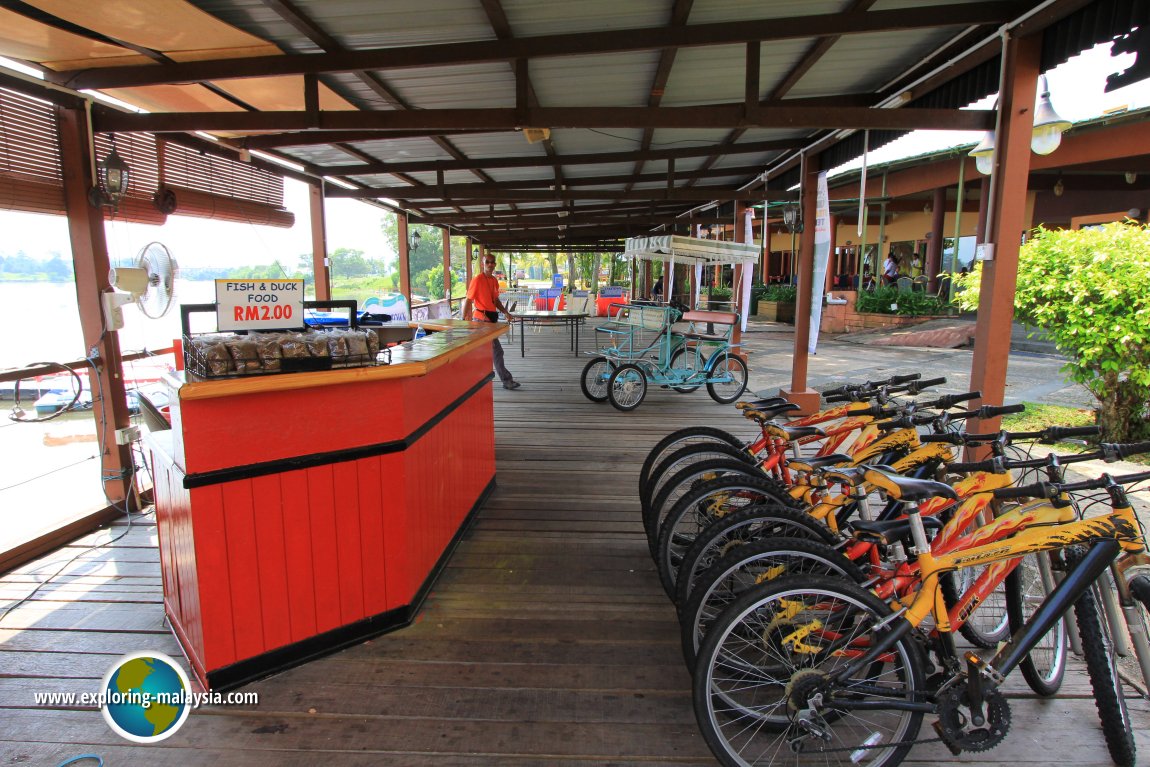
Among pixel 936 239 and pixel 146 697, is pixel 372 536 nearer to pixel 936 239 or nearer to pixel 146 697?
pixel 146 697

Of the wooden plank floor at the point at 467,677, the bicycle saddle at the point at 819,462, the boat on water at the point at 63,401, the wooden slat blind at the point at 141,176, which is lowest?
the wooden plank floor at the point at 467,677

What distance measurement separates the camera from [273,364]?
2.14 metres

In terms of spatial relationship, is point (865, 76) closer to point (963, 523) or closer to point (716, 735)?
point (963, 523)

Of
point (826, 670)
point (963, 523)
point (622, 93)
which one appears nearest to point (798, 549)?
point (826, 670)

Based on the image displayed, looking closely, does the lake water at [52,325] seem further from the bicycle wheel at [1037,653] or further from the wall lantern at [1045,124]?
the wall lantern at [1045,124]

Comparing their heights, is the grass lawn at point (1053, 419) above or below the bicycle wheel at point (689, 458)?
below

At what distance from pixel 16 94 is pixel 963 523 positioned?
14.9ft

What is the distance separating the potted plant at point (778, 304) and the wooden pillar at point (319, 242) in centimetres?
1189

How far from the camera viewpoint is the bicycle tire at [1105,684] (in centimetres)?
178

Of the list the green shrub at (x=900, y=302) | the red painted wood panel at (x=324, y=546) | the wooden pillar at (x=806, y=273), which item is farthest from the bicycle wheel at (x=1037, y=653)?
the green shrub at (x=900, y=302)

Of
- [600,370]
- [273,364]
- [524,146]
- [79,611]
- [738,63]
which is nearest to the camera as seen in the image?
[273,364]

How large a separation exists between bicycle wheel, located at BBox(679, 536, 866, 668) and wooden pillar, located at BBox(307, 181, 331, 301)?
20.6 feet

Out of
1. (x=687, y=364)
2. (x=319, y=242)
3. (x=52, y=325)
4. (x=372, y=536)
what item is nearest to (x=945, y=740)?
(x=372, y=536)

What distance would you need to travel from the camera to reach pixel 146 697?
2.09 m
